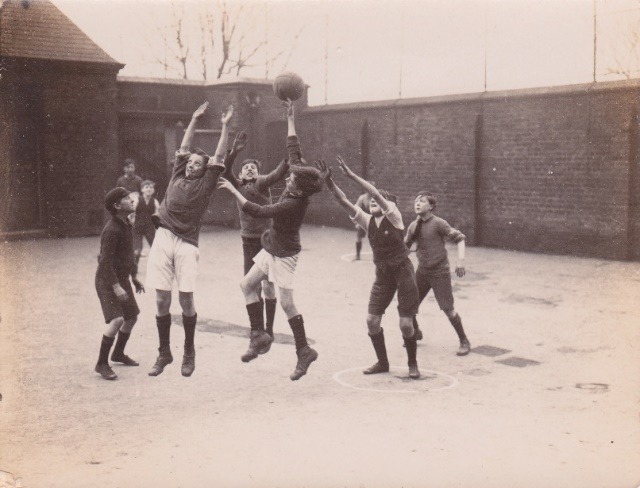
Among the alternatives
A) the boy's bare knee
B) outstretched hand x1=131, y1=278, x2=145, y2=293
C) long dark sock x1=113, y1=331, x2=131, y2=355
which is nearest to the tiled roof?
outstretched hand x1=131, y1=278, x2=145, y2=293

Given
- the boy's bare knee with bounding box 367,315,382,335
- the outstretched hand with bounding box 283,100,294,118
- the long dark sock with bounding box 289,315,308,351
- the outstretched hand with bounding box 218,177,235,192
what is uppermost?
the outstretched hand with bounding box 283,100,294,118

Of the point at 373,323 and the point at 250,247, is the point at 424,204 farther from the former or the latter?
the point at 250,247

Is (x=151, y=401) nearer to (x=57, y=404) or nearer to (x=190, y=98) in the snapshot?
(x=57, y=404)

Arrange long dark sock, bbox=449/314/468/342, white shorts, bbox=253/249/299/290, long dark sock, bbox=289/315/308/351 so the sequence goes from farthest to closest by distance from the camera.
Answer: long dark sock, bbox=449/314/468/342, long dark sock, bbox=289/315/308/351, white shorts, bbox=253/249/299/290

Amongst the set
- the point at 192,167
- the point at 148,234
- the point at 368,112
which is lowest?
the point at 148,234

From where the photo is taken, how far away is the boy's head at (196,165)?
636 cm

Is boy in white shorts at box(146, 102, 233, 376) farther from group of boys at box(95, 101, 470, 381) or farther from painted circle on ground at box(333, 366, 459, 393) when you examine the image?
painted circle on ground at box(333, 366, 459, 393)

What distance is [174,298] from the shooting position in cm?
1357

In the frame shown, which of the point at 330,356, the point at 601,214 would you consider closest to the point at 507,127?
the point at 601,214

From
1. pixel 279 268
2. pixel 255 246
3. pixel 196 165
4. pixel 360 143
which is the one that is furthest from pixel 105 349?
pixel 360 143

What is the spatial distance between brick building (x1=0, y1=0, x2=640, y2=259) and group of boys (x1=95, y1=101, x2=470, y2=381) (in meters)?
9.10

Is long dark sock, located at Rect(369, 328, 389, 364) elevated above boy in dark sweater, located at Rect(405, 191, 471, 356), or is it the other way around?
boy in dark sweater, located at Rect(405, 191, 471, 356)

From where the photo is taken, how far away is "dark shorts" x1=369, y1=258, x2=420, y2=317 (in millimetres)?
8117

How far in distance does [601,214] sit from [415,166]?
5887 millimetres
